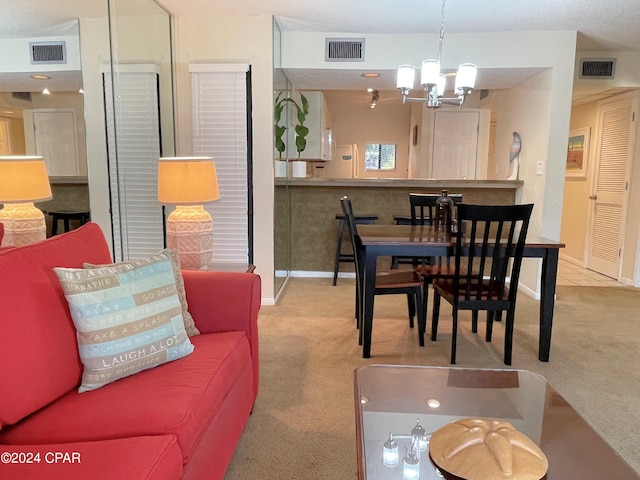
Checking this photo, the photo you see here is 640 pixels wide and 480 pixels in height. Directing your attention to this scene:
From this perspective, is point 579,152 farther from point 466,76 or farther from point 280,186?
point 280,186

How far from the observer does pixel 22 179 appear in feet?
6.22

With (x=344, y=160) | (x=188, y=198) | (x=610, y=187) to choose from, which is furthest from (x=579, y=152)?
(x=188, y=198)

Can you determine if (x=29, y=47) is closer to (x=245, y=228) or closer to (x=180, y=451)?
(x=180, y=451)

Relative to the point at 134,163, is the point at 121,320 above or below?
below

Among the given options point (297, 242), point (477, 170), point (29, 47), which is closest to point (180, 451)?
point (29, 47)

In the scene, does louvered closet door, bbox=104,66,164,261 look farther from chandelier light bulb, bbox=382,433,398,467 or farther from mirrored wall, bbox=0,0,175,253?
chandelier light bulb, bbox=382,433,398,467

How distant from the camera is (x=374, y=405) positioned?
161 centimetres

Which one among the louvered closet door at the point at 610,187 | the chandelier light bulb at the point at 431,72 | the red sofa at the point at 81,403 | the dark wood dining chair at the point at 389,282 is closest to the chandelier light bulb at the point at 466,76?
the chandelier light bulb at the point at 431,72

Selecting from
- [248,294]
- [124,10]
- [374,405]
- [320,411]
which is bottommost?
[320,411]

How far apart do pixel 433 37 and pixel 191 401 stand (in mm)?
3759

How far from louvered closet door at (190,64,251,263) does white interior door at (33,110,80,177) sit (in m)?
1.51

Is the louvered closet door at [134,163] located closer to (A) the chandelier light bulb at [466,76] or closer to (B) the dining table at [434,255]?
(B) the dining table at [434,255]

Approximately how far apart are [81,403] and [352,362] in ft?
5.50

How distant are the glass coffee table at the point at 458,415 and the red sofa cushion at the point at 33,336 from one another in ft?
3.02
